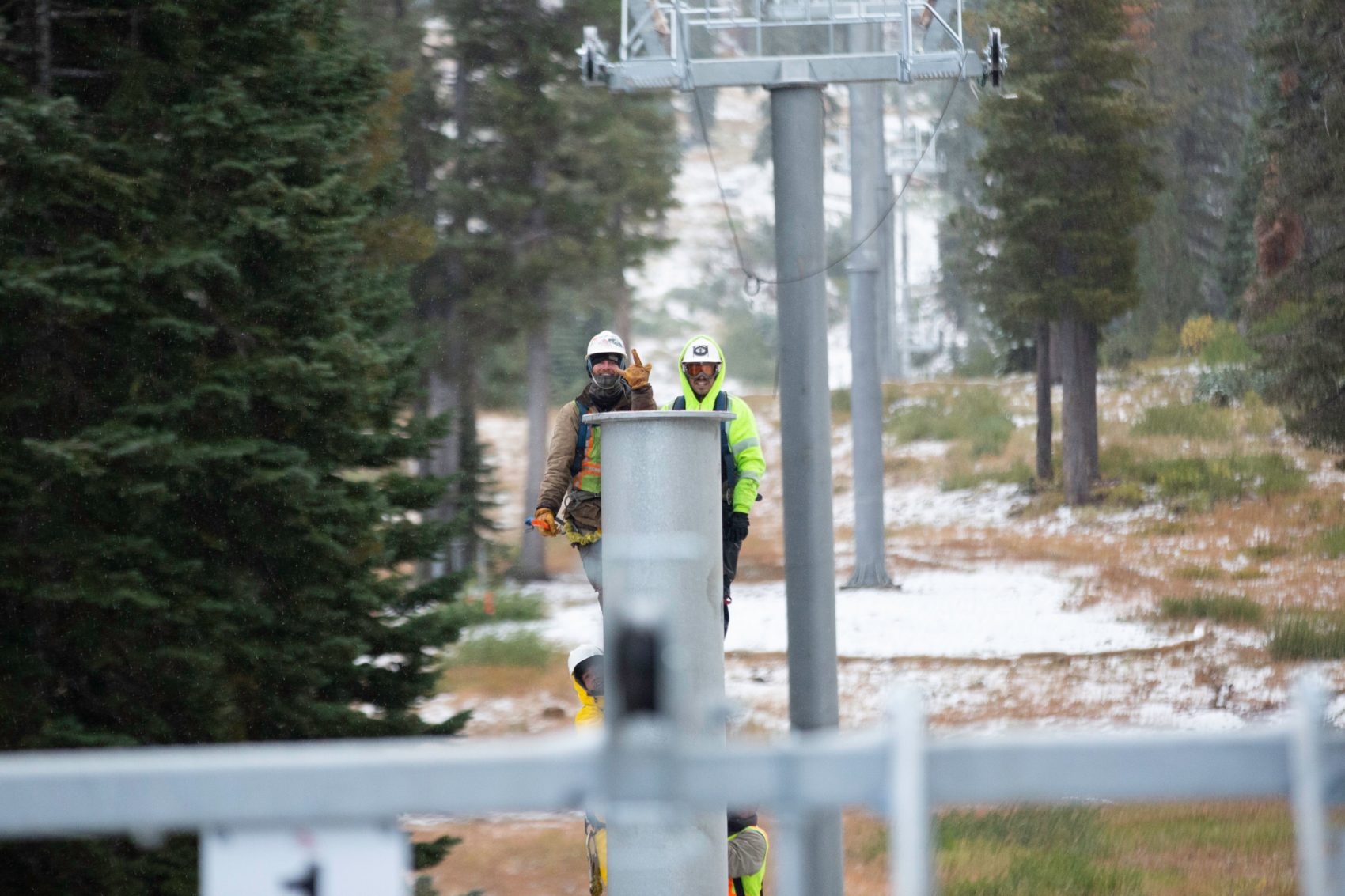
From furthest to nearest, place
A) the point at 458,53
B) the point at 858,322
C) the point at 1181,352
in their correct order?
the point at 1181,352
the point at 458,53
the point at 858,322

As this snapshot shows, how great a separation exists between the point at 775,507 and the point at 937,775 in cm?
3157

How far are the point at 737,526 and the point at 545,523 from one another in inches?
40.5

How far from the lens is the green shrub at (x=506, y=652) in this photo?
20484 millimetres

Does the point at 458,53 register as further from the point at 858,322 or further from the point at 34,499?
the point at 34,499

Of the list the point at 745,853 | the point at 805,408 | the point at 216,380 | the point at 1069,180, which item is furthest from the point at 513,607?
the point at 745,853

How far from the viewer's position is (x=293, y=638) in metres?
10.7

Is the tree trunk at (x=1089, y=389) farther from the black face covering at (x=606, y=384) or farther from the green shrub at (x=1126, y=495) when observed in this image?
the black face covering at (x=606, y=384)

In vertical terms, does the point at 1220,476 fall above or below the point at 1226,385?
below

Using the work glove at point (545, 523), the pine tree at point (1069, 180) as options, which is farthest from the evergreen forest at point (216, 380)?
the pine tree at point (1069, 180)

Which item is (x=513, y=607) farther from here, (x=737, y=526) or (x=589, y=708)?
(x=737, y=526)

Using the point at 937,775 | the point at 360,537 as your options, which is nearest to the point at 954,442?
the point at 360,537

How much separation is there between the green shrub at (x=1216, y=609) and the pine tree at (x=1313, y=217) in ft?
11.1

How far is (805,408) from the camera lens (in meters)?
8.31

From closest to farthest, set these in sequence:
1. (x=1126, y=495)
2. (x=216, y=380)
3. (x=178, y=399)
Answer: (x=178, y=399), (x=216, y=380), (x=1126, y=495)
